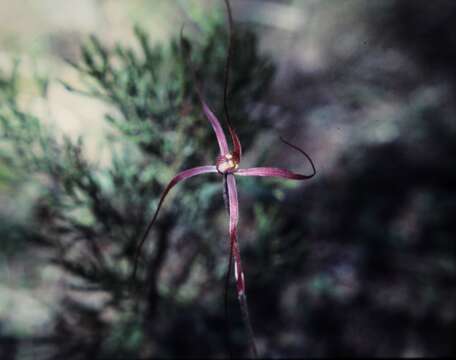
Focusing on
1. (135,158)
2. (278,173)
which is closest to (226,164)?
(278,173)

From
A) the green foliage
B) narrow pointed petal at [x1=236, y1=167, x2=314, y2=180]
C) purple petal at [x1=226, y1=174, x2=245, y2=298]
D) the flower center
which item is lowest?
purple petal at [x1=226, y1=174, x2=245, y2=298]

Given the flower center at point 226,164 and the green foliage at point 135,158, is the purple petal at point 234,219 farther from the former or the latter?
the green foliage at point 135,158

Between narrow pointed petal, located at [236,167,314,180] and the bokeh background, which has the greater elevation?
the bokeh background

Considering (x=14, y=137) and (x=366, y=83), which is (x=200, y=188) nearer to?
(x=14, y=137)

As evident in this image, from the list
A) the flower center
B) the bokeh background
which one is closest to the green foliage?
the bokeh background

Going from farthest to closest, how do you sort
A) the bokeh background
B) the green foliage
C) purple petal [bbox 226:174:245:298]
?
the bokeh background → the green foliage → purple petal [bbox 226:174:245:298]

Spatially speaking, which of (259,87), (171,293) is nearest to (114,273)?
(171,293)

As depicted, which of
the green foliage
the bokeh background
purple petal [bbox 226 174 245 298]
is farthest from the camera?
the bokeh background

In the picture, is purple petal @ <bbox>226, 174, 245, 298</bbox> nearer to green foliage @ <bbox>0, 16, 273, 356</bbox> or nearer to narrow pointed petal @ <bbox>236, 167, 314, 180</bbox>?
narrow pointed petal @ <bbox>236, 167, 314, 180</bbox>
